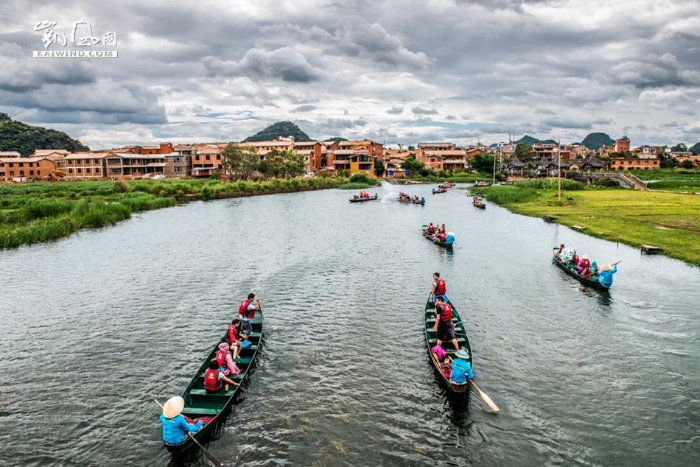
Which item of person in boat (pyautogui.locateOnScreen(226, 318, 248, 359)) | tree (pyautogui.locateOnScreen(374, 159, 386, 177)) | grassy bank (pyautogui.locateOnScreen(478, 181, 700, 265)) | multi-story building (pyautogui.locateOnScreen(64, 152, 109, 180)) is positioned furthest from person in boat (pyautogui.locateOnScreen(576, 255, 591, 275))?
multi-story building (pyautogui.locateOnScreen(64, 152, 109, 180))

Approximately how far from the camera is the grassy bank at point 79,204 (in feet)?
152

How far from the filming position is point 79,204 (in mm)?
57312

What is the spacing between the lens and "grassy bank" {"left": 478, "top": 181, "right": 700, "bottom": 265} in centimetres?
3772

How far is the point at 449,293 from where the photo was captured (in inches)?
1131

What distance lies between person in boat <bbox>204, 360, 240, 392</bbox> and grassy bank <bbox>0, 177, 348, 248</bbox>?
3740 cm

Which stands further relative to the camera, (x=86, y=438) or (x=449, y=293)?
(x=449, y=293)

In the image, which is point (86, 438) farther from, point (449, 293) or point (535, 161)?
point (535, 161)

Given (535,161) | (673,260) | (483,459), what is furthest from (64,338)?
(535,161)

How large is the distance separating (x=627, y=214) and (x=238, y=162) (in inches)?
3486

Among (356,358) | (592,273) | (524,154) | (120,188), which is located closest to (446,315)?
(356,358)

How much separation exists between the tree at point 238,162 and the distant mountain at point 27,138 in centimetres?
8545

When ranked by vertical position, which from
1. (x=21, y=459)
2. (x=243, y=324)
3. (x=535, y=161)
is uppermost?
(x=535, y=161)

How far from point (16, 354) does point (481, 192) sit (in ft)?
276

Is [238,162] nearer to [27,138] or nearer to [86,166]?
[86,166]
